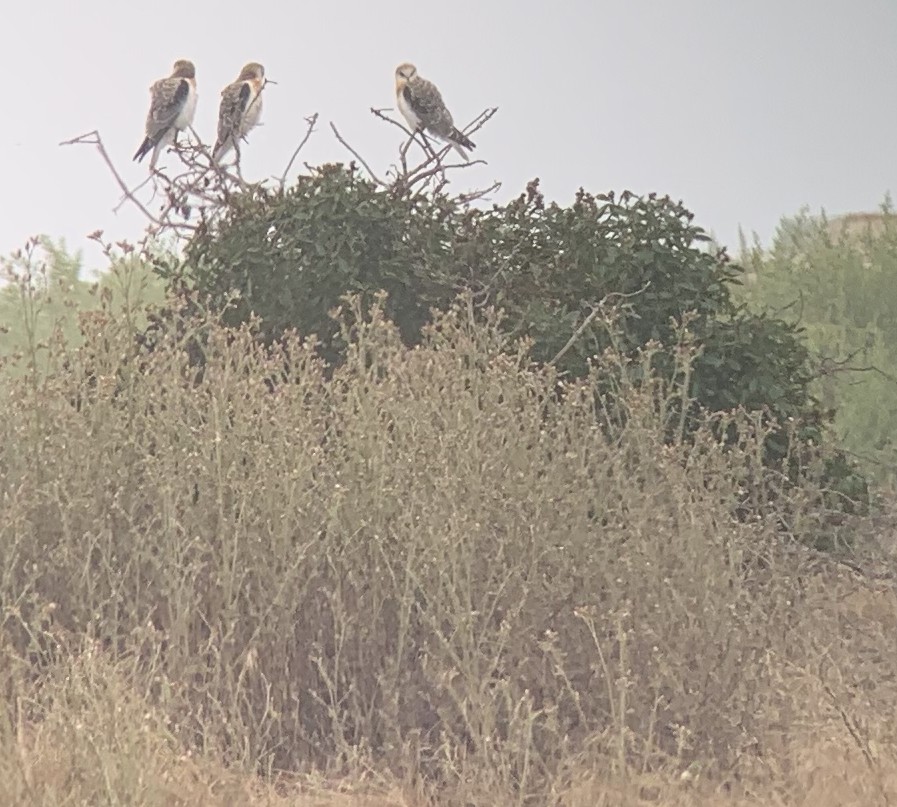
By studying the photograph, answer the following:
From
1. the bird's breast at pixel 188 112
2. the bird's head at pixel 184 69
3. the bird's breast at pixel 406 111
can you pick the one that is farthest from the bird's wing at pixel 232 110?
the bird's breast at pixel 406 111

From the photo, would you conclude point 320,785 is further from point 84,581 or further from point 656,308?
point 656,308

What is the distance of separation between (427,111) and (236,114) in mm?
851

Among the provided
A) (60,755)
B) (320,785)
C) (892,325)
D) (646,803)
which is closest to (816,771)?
(646,803)

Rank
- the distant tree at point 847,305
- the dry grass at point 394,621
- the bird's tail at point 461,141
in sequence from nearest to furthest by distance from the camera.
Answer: the dry grass at point 394,621 → the bird's tail at point 461,141 → the distant tree at point 847,305

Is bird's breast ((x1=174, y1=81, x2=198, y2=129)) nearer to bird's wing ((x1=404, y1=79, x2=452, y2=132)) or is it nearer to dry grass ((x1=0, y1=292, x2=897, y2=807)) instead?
bird's wing ((x1=404, y1=79, x2=452, y2=132))

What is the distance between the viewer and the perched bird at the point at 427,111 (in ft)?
19.9

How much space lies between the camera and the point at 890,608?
5074 mm

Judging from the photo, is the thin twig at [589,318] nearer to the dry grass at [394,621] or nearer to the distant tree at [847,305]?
the dry grass at [394,621]

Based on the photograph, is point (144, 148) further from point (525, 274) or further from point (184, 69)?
point (525, 274)

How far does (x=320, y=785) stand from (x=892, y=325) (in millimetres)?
6358

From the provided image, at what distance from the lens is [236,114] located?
6105 mm

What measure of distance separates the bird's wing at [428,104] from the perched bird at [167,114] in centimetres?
100

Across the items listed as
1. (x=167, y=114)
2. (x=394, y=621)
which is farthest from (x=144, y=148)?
(x=394, y=621)

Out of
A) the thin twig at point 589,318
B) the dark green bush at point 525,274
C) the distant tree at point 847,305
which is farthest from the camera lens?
the distant tree at point 847,305
